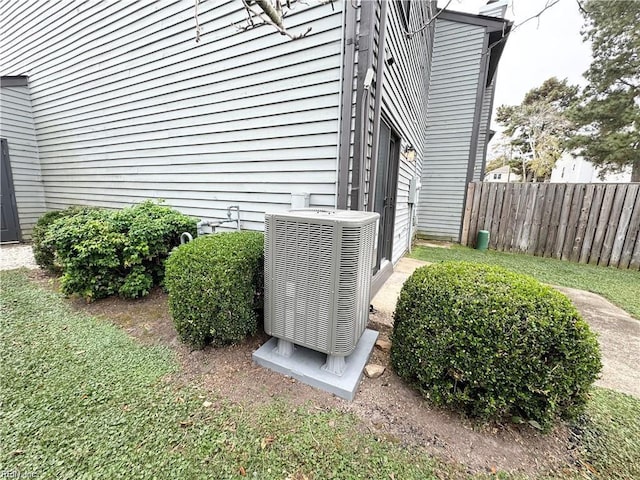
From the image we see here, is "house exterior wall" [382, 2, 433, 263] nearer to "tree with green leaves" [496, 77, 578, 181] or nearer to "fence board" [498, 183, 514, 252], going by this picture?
"fence board" [498, 183, 514, 252]

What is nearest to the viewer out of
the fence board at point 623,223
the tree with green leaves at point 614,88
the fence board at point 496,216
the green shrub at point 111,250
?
the green shrub at point 111,250

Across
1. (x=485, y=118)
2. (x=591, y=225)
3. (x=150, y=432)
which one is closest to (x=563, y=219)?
(x=591, y=225)

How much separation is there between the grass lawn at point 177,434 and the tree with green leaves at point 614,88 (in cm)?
1517

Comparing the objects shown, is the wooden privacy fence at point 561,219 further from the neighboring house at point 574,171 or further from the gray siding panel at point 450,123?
the neighboring house at point 574,171

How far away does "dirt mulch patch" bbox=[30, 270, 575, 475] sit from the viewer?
151cm

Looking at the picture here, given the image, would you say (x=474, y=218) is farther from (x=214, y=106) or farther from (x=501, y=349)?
(x=214, y=106)

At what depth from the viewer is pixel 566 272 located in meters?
4.93

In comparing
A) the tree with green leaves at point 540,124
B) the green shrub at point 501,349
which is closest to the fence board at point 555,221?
the green shrub at point 501,349

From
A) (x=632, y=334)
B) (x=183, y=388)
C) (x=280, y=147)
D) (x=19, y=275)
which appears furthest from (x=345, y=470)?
(x=19, y=275)

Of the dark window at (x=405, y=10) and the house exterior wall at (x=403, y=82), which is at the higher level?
the dark window at (x=405, y=10)

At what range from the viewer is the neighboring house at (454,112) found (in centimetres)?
669

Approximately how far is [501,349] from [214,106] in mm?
4285

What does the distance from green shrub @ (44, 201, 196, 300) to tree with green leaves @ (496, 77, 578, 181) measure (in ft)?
73.9

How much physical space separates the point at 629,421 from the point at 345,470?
1922 mm
